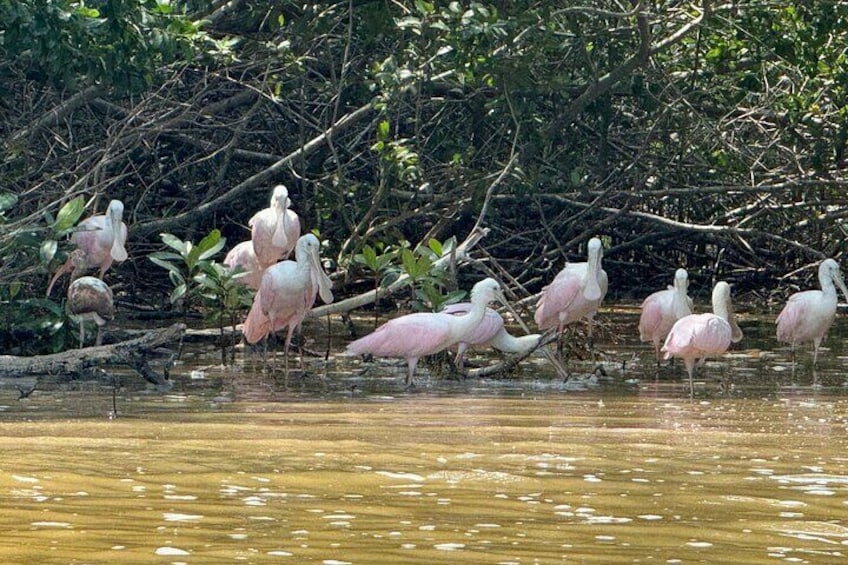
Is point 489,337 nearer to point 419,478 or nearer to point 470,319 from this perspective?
point 470,319

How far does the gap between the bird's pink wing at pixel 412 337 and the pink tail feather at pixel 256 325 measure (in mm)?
902

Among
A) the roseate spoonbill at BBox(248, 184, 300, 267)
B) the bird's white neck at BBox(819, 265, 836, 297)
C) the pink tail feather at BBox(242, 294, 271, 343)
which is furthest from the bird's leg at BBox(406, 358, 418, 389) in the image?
the bird's white neck at BBox(819, 265, 836, 297)

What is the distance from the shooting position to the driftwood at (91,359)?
8.86 meters

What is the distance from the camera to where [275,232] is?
39.3ft

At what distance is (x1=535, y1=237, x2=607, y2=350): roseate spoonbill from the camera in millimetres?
11680

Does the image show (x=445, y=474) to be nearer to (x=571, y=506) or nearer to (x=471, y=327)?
(x=571, y=506)

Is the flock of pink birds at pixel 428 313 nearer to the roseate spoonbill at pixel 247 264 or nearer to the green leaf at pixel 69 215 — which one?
the roseate spoonbill at pixel 247 264

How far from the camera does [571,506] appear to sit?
5230mm

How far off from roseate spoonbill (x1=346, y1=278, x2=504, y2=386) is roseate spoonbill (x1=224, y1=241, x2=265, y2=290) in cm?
191

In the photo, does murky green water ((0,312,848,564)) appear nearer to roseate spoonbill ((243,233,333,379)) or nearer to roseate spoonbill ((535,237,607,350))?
roseate spoonbill ((243,233,333,379))

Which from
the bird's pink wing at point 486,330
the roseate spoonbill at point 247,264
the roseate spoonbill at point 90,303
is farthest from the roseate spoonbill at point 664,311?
the roseate spoonbill at point 90,303

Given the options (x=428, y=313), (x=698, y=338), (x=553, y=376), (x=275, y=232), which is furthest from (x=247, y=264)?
(x=698, y=338)

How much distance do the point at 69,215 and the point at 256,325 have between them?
135 cm

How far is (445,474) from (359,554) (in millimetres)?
1473
